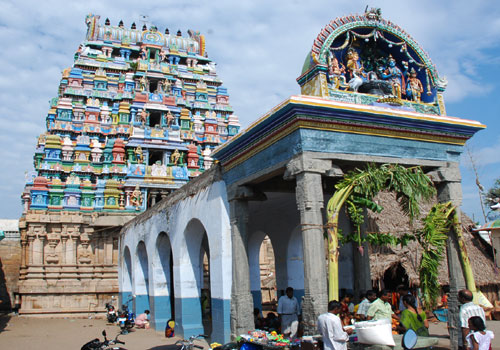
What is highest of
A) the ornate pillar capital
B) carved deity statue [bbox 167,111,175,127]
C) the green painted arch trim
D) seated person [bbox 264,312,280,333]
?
carved deity statue [bbox 167,111,175,127]

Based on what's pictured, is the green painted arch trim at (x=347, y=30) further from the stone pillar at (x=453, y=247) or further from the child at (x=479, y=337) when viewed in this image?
the child at (x=479, y=337)

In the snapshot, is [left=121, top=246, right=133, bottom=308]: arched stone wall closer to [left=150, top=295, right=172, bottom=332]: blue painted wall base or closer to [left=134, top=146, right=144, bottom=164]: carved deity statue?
[left=150, top=295, right=172, bottom=332]: blue painted wall base

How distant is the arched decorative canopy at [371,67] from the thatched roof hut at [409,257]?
5.77 metres

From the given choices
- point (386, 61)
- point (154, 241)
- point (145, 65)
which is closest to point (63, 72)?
point (145, 65)

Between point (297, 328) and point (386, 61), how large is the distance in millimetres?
6125

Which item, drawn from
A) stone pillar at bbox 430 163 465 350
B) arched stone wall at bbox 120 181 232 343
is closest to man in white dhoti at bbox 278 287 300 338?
arched stone wall at bbox 120 181 232 343

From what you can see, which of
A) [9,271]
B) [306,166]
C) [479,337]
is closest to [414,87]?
[306,166]

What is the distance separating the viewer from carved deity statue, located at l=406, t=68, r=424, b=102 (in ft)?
33.5

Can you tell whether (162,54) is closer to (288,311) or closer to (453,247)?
(288,311)

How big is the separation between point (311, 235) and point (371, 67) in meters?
4.19

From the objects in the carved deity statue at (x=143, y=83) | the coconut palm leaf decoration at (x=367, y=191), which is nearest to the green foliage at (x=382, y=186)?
the coconut palm leaf decoration at (x=367, y=191)

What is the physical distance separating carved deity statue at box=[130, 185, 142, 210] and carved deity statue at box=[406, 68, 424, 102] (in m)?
16.6

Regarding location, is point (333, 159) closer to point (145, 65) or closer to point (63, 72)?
point (145, 65)

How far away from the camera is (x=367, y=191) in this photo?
8.38 meters
